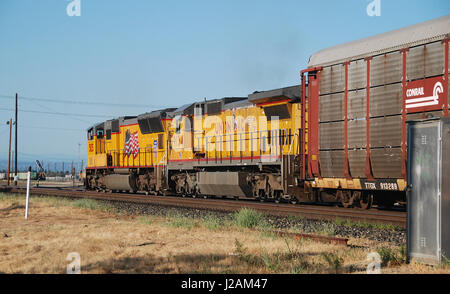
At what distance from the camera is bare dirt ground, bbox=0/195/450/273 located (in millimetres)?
6453

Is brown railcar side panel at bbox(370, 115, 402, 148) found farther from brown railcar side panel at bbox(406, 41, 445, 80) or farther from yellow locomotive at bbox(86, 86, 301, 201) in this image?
yellow locomotive at bbox(86, 86, 301, 201)

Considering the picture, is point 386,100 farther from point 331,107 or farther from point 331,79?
point 331,79

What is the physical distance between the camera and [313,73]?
14516mm

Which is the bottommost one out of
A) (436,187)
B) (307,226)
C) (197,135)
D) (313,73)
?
(307,226)

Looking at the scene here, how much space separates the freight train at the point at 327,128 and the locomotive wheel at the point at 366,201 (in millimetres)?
32

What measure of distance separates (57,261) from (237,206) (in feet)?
31.5

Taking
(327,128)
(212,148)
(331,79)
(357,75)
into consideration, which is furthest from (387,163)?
(212,148)

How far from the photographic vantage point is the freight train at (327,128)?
11766 millimetres

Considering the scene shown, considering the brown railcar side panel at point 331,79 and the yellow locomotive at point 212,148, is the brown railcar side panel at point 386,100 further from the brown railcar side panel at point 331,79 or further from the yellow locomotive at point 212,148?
the yellow locomotive at point 212,148

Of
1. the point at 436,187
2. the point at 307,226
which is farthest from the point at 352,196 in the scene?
the point at 436,187

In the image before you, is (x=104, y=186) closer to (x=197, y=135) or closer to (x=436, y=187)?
(x=197, y=135)

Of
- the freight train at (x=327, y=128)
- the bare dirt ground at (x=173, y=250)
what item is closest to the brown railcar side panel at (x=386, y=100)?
the freight train at (x=327, y=128)

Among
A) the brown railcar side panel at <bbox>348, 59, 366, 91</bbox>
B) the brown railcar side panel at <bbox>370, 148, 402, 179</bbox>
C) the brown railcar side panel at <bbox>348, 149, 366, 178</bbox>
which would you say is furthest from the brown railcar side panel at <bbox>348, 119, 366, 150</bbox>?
the brown railcar side panel at <bbox>348, 59, 366, 91</bbox>
